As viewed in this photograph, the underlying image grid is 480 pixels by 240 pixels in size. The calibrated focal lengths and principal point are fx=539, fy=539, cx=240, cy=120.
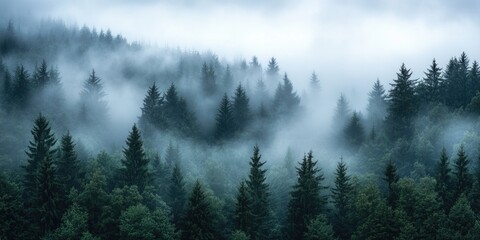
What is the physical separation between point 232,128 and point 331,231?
177ft

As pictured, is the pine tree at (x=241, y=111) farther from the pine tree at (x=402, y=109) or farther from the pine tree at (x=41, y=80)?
the pine tree at (x=41, y=80)

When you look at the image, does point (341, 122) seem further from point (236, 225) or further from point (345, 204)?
point (236, 225)

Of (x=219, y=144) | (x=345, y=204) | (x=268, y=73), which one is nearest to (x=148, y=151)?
(x=219, y=144)

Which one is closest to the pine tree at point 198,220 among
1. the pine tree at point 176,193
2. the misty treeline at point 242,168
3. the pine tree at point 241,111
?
the misty treeline at point 242,168

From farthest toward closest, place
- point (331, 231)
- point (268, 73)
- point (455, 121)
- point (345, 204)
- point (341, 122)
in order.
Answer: point (268, 73)
point (341, 122)
point (455, 121)
point (345, 204)
point (331, 231)

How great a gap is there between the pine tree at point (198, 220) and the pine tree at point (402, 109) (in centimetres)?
4897

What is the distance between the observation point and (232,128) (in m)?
129

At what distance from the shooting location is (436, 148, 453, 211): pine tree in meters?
82.1

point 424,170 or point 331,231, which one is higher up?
point 424,170

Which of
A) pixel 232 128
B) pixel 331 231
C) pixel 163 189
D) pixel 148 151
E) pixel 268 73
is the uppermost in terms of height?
pixel 268 73

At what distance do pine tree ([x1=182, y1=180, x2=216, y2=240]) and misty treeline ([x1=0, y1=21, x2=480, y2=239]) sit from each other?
20 cm

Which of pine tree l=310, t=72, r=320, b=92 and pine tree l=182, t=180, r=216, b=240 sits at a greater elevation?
pine tree l=310, t=72, r=320, b=92

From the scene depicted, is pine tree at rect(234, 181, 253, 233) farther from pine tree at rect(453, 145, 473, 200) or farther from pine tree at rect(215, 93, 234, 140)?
pine tree at rect(215, 93, 234, 140)

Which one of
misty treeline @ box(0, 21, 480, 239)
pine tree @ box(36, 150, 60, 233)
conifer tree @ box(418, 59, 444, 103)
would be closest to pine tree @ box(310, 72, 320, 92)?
misty treeline @ box(0, 21, 480, 239)
